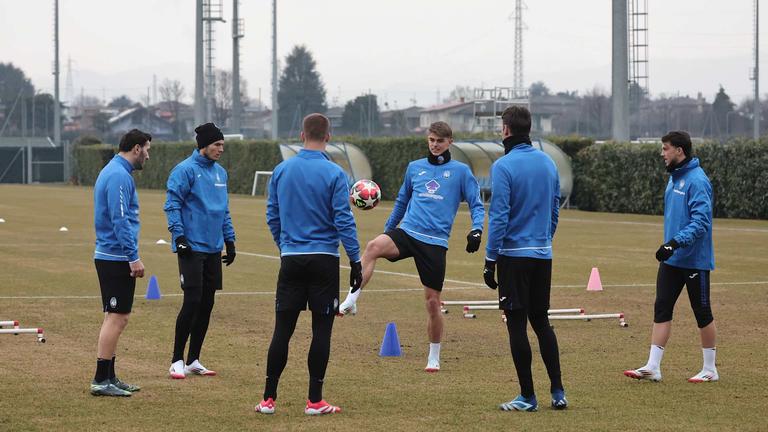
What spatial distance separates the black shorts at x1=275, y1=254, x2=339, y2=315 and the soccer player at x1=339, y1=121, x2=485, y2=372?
2.14 metres

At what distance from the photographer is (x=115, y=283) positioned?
963 centimetres

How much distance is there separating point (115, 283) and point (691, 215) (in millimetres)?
4764

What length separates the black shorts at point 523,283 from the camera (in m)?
8.91

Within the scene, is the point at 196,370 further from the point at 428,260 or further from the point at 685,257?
the point at 685,257

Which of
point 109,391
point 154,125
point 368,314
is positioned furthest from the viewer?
point 154,125

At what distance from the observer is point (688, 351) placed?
12.0 meters

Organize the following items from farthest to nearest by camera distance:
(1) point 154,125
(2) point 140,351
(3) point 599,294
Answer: (1) point 154,125, (3) point 599,294, (2) point 140,351

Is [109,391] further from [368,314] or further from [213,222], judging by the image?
[368,314]

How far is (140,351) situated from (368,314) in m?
3.72

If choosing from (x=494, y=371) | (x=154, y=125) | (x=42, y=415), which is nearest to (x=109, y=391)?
(x=42, y=415)

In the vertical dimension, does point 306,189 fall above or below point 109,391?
above

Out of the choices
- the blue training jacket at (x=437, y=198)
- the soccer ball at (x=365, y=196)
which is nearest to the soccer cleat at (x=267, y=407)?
the blue training jacket at (x=437, y=198)

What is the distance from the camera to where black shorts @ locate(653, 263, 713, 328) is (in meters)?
10.2

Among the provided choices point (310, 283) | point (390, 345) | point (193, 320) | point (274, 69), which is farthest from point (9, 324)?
point (274, 69)
